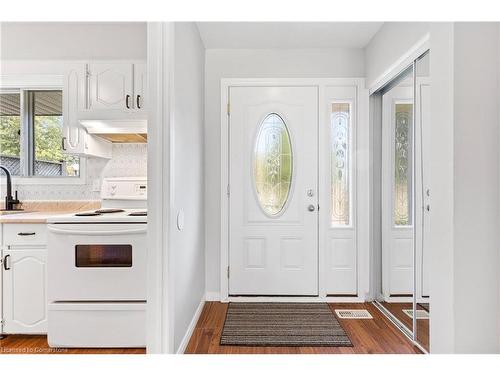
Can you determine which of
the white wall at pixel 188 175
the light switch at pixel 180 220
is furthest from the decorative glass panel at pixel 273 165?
the light switch at pixel 180 220

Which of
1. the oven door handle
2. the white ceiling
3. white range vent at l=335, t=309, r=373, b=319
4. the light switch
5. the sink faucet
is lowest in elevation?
white range vent at l=335, t=309, r=373, b=319

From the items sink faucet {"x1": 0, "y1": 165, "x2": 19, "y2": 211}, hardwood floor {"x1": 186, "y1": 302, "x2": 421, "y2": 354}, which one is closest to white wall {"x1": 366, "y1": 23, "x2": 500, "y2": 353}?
hardwood floor {"x1": 186, "y1": 302, "x2": 421, "y2": 354}

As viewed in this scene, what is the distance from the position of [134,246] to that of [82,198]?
1176 mm

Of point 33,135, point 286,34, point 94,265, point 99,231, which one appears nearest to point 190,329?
point 94,265

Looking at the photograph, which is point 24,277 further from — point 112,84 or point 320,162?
point 320,162

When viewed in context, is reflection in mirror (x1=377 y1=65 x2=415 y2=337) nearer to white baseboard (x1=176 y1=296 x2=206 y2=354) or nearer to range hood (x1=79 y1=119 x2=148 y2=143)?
white baseboard (x1=176 y1=296 x2=206 y2=354)

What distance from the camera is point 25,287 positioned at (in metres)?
2.23

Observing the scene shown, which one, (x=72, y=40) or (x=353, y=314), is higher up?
(x=72, y=40)

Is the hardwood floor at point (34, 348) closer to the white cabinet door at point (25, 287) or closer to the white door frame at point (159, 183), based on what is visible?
the white cabinet door at point (25, 287)

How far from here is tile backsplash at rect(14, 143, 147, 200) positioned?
2.94 m

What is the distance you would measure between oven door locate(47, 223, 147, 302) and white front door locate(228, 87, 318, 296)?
120 cm

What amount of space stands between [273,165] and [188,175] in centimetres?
109

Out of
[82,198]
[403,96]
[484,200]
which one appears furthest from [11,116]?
[484,200]

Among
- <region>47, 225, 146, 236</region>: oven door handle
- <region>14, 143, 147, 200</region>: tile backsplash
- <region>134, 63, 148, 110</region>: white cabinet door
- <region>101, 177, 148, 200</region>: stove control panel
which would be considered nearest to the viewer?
Result: <region>47, 225, 146, 236</region>: oven door handle
